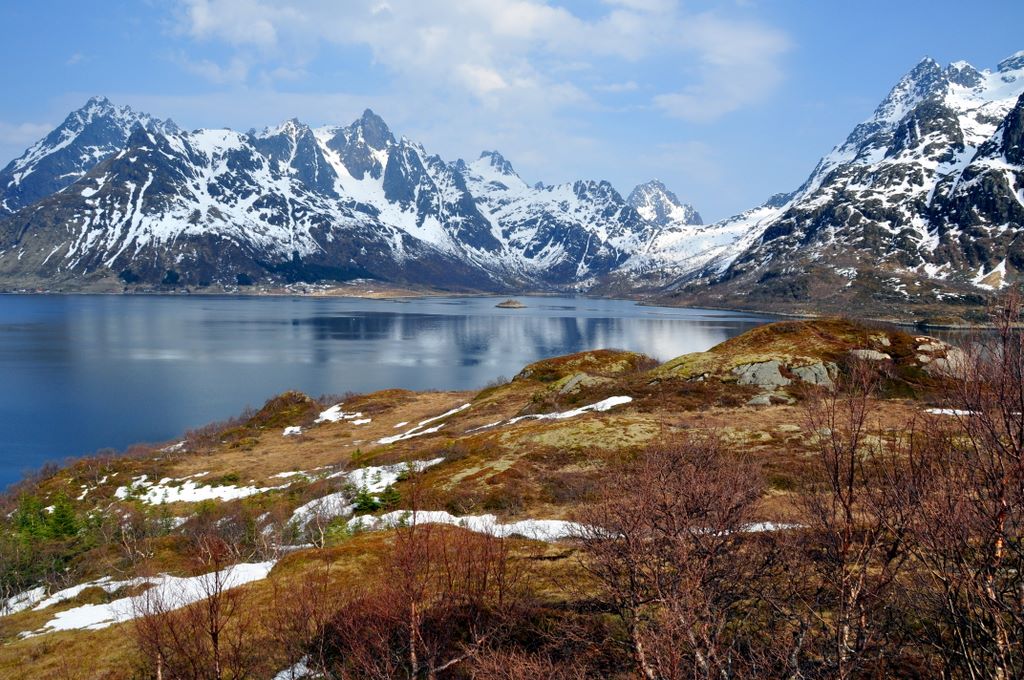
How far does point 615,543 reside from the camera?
11109mm

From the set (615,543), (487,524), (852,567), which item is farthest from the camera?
(487,524)

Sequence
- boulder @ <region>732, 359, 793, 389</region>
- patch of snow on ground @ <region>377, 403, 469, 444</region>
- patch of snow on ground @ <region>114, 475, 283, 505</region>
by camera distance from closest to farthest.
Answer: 1. boulder @ <region>732, 359, 793, 389</region>
2. patch of snow on ground @ <region>114, 475, 283, 505</region>
3. patch of snow on ground @ <region>377, 403, 469, 444</region>

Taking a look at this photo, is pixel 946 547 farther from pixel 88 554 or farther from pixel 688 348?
pixel 688 348

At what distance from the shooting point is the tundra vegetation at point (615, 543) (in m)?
9.12

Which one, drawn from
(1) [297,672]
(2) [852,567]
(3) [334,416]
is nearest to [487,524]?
(1) [297,672]

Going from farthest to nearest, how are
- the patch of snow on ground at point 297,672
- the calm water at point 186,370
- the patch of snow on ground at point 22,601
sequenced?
1. the calm water at point 186,370
2. the patch of snow on ground at point 22,601
3. the patch of snow on ground at point 297,672

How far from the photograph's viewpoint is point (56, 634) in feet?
57.6

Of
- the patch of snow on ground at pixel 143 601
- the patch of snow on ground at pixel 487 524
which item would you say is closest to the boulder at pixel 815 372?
the patch of snow on ground at pixel 487 524

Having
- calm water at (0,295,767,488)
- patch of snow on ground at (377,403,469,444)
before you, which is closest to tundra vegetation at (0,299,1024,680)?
patch of snow on ground at (377,403,469,444)

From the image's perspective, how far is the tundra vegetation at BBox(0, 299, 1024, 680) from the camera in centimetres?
912

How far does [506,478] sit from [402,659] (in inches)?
751

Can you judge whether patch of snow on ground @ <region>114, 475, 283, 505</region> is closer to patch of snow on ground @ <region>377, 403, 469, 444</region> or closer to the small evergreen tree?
the small evergreen tree

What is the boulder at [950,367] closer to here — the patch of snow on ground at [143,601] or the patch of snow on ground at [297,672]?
the patch of snow on ground at [297,672]

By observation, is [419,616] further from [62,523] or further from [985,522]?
[62,523]
